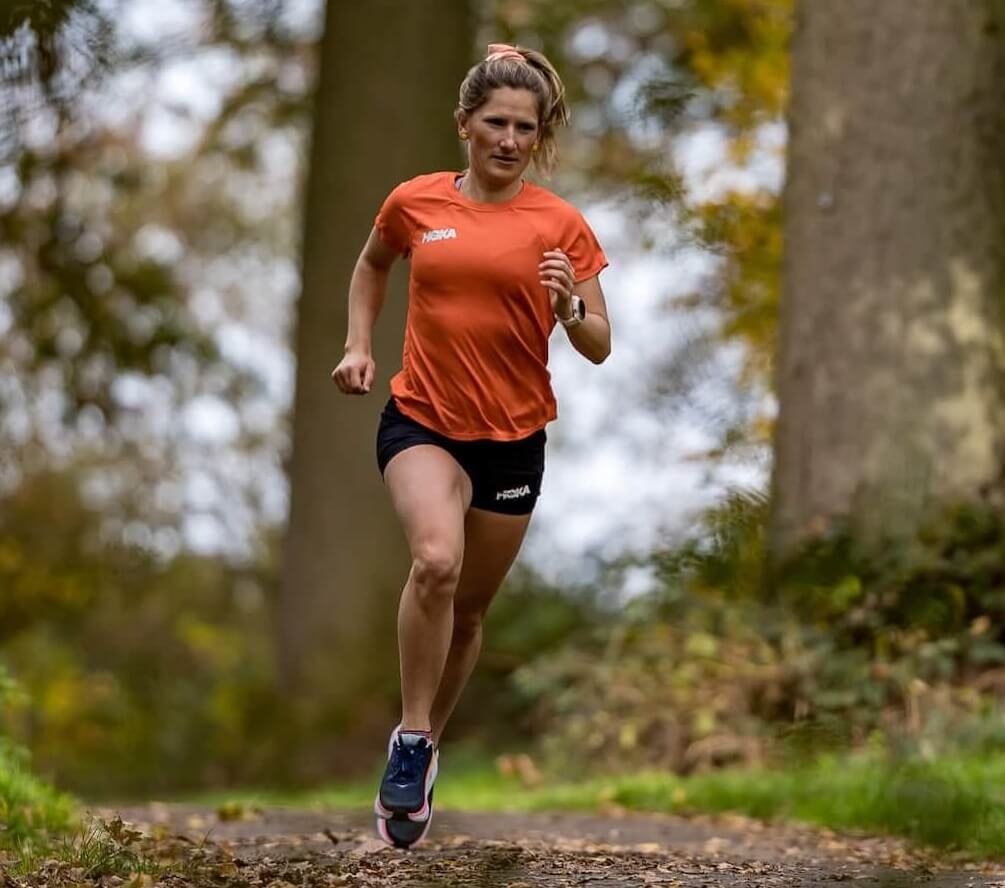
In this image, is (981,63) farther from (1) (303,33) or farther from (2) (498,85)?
(1) (303,33)

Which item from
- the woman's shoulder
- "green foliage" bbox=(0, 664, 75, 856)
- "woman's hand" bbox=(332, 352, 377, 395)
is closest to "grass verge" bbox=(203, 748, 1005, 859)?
"green foliage" bbox=(0, 664, 75, 856)

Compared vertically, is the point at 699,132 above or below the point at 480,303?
above

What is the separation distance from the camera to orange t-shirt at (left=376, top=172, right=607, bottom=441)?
4895 millimetres

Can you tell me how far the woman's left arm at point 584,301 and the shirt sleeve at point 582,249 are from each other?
0.10ft

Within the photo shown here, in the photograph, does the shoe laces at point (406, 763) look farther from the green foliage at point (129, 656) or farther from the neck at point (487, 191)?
the green foliage at point (129, 656)

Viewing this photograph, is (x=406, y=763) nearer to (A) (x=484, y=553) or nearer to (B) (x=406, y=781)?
(B) (x=406, y=781)

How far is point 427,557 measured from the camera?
4773 millimetres

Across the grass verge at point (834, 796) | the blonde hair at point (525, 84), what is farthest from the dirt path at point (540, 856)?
the blonde hair at point (525, 84)

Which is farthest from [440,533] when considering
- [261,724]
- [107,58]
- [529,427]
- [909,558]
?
[261,724]

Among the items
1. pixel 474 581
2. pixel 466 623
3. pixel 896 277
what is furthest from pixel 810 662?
pixel 474 581

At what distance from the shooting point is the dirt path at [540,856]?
4.55m

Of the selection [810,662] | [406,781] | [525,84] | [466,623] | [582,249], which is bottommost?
[406,781]

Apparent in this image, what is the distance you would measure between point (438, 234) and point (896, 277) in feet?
16.3

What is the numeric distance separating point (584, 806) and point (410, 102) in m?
5.48
